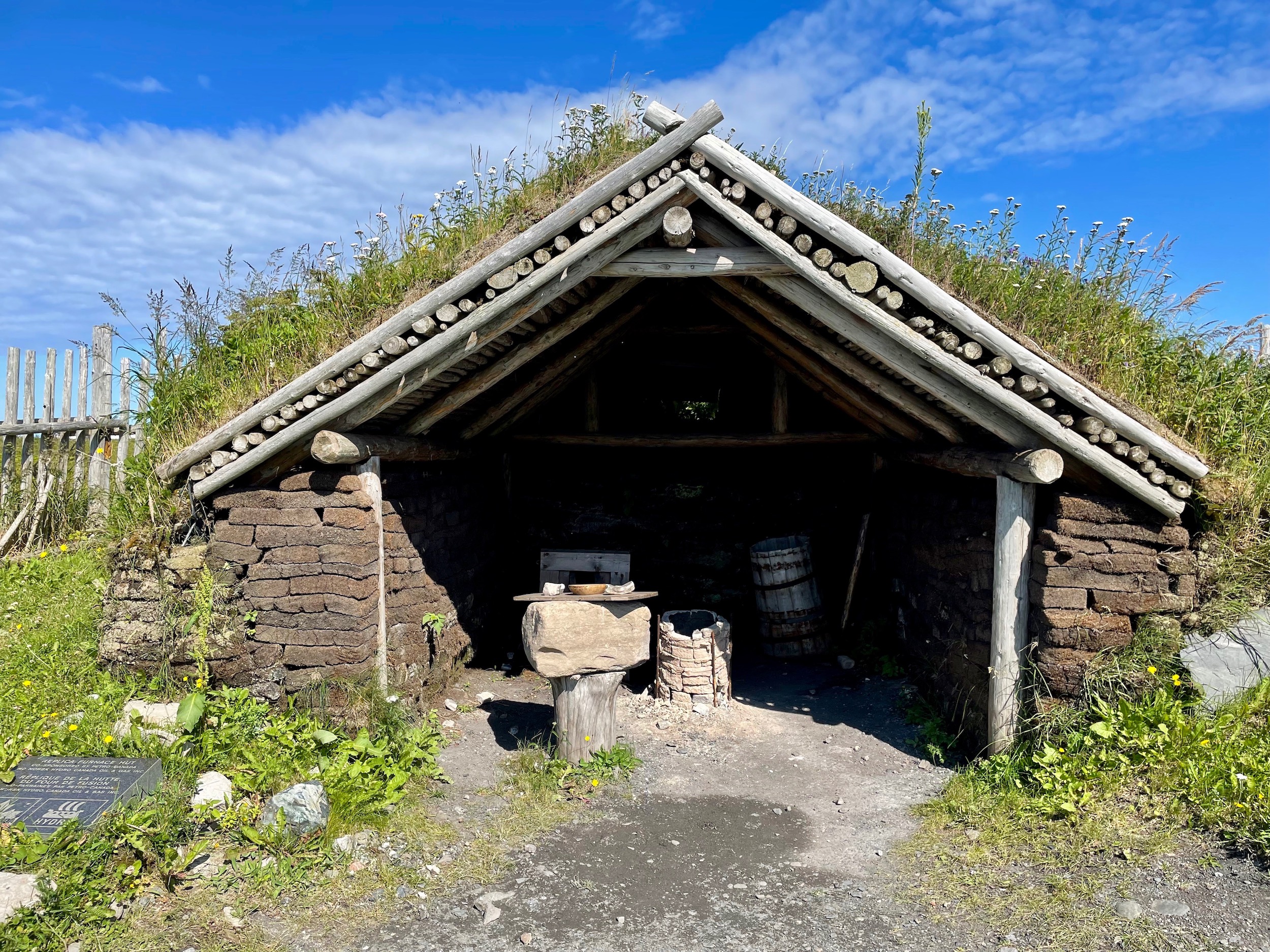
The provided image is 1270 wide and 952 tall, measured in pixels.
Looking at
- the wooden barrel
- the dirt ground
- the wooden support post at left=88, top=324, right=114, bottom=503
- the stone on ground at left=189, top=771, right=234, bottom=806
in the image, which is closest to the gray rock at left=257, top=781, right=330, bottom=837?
the stone on ground at left=189, top=771, right=234, bottom=806

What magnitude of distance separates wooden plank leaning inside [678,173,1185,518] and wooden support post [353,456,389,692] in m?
2.82

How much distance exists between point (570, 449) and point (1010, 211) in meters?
5.12

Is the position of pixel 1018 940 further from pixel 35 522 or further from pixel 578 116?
pixel 35 522

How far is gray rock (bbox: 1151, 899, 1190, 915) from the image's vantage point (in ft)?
12.2

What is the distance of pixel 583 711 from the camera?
213 inches

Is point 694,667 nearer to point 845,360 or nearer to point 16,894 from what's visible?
point 845,360

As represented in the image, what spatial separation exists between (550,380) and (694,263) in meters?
2.39

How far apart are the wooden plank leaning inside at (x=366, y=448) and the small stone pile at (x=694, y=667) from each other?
2453mm

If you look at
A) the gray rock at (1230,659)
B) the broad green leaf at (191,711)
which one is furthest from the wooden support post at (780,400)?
the broad green leaf at (191,711)

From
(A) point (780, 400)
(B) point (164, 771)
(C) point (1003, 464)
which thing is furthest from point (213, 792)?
(A) point (780, 400)

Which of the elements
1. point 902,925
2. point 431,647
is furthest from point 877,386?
point 431,647

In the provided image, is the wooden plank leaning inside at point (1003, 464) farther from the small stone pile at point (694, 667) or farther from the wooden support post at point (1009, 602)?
the small stone pile at point (694, 667)

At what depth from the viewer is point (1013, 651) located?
5.12m

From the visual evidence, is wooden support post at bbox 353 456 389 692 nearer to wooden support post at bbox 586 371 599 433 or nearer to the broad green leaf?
the broad green leaf
